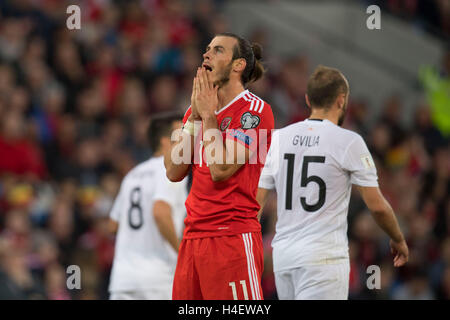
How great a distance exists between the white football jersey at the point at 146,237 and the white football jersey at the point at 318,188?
1359 mm

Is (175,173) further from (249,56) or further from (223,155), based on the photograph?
(249,56)

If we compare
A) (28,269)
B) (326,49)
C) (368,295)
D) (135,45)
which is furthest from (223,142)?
(326,49)

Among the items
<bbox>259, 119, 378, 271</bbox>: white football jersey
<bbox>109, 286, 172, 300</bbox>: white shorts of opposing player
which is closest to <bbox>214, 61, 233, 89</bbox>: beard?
<bbox>259, 119, 378, 271</bbox>: white football jersey

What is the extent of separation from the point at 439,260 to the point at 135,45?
5.65 m

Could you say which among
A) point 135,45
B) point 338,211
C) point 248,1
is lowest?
point 338,211

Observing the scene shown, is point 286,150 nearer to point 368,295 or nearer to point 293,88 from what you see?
point 368,295

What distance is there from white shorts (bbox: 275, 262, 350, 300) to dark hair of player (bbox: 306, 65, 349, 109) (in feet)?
3.67

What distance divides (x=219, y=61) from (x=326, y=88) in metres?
1.05

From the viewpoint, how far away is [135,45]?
1279 cm

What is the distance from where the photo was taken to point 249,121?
15.6ft

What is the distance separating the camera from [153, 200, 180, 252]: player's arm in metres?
6.39

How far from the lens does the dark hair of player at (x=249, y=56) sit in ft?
16.0

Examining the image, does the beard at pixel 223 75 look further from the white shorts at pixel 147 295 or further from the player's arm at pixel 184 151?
the white shorts at pixel 147 295

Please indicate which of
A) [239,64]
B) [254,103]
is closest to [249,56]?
[239,64]
